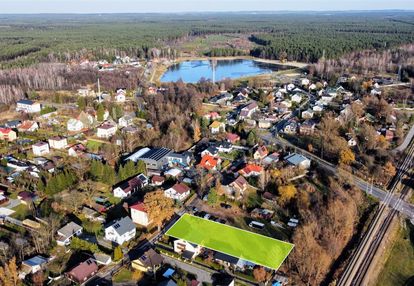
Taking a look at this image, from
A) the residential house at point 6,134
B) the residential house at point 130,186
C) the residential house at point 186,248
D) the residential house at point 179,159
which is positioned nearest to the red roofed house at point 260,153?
the residential house at point 179,159

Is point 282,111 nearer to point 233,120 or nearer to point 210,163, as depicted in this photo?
point 233,120

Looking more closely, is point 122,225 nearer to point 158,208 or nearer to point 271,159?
point 158,208

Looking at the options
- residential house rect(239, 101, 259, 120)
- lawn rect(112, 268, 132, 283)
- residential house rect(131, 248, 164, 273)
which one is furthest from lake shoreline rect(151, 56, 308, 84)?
lawn rect(112, 268, 132, 283)

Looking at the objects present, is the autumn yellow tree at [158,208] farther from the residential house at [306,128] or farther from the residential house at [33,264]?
the residential house at [306,128]

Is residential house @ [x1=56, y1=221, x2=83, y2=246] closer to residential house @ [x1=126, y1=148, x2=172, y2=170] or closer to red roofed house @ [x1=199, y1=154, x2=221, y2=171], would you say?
residential house @ [x1=126, y1=148, x2=172, y2=170]

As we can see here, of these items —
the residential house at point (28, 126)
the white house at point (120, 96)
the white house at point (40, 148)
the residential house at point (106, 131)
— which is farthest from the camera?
the white house at point (120, 96)

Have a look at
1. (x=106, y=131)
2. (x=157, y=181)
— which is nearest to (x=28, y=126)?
(x=106, y=131)

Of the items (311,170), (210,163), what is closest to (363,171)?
(311,170)
